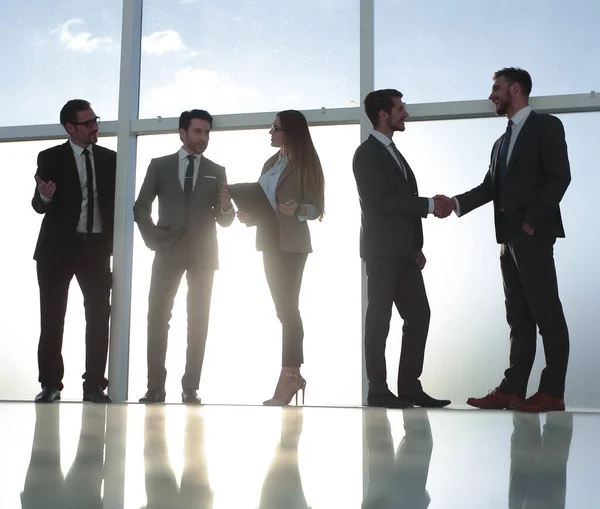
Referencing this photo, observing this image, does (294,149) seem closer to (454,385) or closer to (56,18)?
(454,385)

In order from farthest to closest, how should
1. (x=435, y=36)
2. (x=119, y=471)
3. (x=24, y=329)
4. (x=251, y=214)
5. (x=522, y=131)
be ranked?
(x=24, y=329)
(x=435, y=36)
(x=251, y=214)
(x=522, y=131)
(x=119, y=471)

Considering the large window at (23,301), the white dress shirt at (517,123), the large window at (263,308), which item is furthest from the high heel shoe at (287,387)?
the white dress shirt at (517,123)

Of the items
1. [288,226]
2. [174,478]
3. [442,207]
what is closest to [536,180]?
[442,207]

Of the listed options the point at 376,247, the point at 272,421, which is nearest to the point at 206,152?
the point at 376,247

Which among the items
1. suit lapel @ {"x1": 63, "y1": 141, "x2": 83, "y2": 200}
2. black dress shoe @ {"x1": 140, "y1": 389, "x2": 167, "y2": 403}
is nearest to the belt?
suit lapel @ {"x1": 63, "y1": 141, "x2": 83, "y2": 200}

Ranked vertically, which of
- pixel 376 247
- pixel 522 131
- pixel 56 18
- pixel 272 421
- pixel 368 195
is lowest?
pixel 272 421

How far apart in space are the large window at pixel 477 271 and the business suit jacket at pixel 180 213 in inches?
38.9

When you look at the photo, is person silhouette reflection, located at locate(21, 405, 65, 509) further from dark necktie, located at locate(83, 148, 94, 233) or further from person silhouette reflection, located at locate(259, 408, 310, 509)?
dark necktie, located at locate(83, 148, 94, 233)

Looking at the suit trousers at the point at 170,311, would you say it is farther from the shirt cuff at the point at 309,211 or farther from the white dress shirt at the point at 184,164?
the shirt cuff at the point at 309,211

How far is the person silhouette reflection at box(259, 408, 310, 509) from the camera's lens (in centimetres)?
94

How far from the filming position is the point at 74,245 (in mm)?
3965

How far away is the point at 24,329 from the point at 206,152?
142cm

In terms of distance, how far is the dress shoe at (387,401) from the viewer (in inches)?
132

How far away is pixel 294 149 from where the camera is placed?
3865 mm
